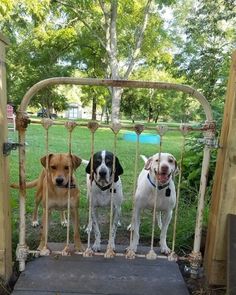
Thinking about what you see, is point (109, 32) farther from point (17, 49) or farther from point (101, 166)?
point (101, 166)

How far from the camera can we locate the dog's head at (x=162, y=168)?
3.50m

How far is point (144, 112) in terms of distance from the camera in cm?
5262

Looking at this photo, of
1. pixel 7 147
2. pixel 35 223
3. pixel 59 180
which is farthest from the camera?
pixel 35 223

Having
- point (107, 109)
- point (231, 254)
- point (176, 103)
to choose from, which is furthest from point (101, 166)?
point (176, 103)

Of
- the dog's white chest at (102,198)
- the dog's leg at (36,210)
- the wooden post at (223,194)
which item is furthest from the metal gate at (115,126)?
the dog's leg at (36,210)

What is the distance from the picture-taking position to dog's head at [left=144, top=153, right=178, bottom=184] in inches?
138

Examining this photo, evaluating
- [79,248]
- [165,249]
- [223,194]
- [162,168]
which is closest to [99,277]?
[79,248]

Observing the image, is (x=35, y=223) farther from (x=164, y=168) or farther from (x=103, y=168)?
(x=164, y=168)

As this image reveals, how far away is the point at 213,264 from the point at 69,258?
1.32 m

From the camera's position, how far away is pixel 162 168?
3.50m

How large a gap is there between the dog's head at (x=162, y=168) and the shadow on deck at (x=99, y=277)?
797 millimetres

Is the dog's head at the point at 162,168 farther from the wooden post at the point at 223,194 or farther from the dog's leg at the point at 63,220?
the dog's leg at the point at 63,220

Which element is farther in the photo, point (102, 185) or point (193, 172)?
point (193, 172)

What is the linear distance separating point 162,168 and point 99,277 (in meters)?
1.16
